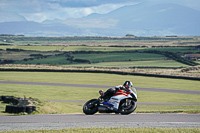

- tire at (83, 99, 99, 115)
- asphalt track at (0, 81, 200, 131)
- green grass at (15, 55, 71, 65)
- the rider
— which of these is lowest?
asphalt track at (0, 81, 200, 131)

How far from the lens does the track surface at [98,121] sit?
14.5 metres

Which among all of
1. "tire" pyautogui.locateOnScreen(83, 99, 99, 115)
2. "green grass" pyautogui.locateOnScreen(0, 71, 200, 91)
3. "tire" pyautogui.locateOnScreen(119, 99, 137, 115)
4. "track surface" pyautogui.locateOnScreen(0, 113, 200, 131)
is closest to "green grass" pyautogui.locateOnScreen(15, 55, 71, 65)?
"green grass" pyautogui.locateOnScreen(0, 71, 200, 91)

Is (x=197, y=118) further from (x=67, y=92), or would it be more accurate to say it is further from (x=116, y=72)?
(x=116, y=72)

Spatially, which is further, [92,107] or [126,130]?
[92,107]

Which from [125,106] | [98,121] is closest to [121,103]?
[125,106]

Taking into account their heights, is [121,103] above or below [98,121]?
above

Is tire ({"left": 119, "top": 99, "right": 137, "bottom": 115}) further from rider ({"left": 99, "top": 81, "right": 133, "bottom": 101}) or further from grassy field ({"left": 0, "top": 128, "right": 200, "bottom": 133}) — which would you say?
grassy field ({"left": 0, "top": 128, "right": 200, "bottom": 133})

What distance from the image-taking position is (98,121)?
51.0 ft

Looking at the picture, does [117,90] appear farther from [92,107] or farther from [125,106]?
[92,107]

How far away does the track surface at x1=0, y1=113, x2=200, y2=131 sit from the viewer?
1445 cm

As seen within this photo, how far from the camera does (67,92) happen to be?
141ft

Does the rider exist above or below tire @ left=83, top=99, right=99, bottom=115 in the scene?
above

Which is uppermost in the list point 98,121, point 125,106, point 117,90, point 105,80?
point 117,90

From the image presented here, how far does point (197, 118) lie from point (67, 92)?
2814cm
